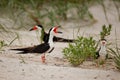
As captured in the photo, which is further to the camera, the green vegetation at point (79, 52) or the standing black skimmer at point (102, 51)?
the standing black skimmer at point (102, 51)

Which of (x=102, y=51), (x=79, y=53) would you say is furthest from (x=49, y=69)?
(x=102, y=51)

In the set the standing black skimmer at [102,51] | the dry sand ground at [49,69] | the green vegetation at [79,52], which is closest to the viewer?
the dry sand ground at [49,69]

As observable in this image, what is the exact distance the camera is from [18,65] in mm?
5023

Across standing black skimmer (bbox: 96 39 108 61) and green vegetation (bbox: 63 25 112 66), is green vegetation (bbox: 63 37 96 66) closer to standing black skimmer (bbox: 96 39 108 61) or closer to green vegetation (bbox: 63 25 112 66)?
green vegetation (bbox: 63 25 112 66)

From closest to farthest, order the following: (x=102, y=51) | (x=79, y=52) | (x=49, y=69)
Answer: (x=49, y=69), (x=79, y=52), (x=102, y=51)

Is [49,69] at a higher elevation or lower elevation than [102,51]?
lower

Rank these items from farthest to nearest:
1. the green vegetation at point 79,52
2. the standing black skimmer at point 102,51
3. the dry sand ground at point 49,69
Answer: the standing black skimmer at point 102,51 < the green vegetation at point 79,52 < the dry sand ground at point 49,69

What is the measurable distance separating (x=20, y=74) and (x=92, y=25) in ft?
11.4

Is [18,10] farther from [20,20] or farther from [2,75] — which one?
[2,75]

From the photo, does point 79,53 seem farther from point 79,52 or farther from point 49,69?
point 49,69

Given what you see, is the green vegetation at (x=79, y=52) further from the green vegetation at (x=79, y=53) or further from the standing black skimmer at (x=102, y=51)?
the standing black skimmer at (x=102, y=51)

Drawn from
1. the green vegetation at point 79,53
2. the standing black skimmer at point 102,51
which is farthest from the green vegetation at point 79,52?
the standing black skimmer at point 102,51

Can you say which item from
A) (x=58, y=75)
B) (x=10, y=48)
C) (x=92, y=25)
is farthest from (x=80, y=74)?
(x=92, y=25)

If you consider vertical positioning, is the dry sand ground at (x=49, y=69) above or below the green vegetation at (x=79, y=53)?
below
